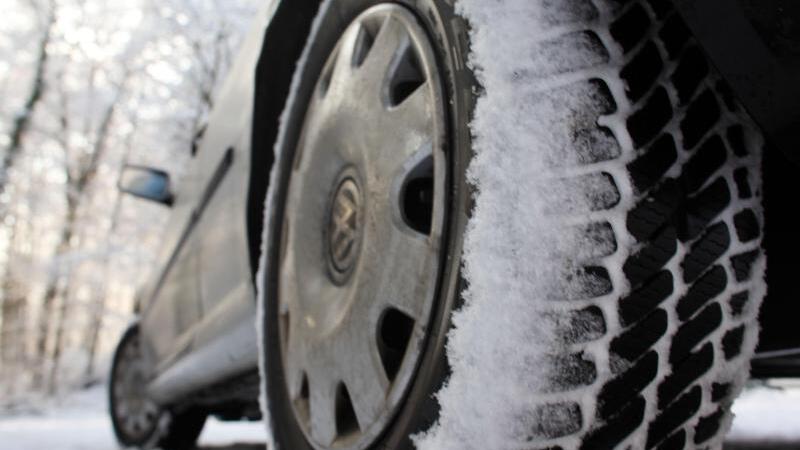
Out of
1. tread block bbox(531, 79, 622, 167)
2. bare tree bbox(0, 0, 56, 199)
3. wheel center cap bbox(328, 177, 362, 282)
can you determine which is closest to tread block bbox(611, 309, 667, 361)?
tread block bbox(531, 79, 622, 167)

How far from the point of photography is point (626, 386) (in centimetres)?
86

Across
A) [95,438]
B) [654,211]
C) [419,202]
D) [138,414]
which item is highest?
[654,211]

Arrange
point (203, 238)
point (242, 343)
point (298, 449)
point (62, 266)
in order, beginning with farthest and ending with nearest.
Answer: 1. point (62, 266)
2. point (203, 238)
3. point (242, 343)
4. point (298, 449)

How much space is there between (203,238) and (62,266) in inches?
538

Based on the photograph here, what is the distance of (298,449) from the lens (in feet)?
4.63

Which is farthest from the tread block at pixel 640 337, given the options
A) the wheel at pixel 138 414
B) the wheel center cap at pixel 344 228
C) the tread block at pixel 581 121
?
the wheel at pixel 138 414

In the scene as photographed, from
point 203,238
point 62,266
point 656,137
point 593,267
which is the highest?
point 656,137

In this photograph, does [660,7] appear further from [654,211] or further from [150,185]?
[150,185]

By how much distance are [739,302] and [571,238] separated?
31cm

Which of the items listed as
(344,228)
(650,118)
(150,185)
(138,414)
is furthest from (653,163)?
(138,414)

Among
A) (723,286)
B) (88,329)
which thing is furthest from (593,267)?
(88,329)

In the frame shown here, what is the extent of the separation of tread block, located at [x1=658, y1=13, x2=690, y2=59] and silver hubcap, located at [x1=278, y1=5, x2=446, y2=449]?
31 centimetres

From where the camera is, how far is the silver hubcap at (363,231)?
42.0 inches

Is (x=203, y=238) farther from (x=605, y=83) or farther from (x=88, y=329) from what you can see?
(x=88, y=329)
